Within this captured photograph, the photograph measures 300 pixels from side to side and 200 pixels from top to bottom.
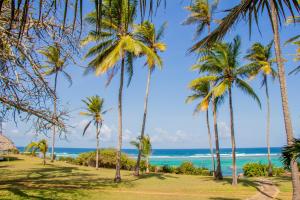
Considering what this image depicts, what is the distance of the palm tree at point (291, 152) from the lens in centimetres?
486

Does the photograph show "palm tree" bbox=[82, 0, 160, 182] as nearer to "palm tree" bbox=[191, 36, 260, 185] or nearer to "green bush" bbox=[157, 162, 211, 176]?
"palm tree" bbox=[191, 36, 260, 185]

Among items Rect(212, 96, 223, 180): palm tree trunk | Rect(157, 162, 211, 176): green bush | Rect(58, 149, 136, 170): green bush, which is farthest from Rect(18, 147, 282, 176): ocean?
Rect(212, 96, 223, 180): palm tree trunk

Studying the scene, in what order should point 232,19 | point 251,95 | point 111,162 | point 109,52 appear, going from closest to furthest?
point 232,19
point 251,95
point 109,52
point 111,162

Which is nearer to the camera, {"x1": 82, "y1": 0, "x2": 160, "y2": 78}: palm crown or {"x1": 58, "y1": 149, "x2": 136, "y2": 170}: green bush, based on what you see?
{"x1": 82, "y1": 0, "x2": 160, "y2": 78}: palm crown

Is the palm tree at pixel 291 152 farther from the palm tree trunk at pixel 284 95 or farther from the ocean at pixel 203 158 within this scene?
the ocean at pixel 203 158

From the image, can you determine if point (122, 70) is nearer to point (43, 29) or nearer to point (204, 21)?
point (204, 21)

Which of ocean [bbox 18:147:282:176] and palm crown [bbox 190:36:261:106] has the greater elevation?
palm crown [bbox 190:36:261:106]

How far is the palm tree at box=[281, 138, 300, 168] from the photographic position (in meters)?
4.86

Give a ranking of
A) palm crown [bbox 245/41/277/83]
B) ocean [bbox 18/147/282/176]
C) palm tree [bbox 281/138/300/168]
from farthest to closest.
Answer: ocean [bbox 18/147/282/176], palm crown [bbox 245/41/277/83], palm tree [bbox 281/138/300/168]

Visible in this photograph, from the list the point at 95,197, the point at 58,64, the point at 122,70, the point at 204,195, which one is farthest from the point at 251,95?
the point at 58,64

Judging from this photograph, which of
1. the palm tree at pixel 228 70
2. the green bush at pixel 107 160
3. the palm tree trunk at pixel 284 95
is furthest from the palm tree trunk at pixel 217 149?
the green bush at pixel 107 160

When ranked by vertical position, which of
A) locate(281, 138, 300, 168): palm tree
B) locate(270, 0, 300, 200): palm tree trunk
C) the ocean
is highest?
locate(270, 0, 300, 200): palm tree trunk

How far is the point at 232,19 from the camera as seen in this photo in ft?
16.4

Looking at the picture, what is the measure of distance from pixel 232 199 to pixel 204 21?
15.9 meters
